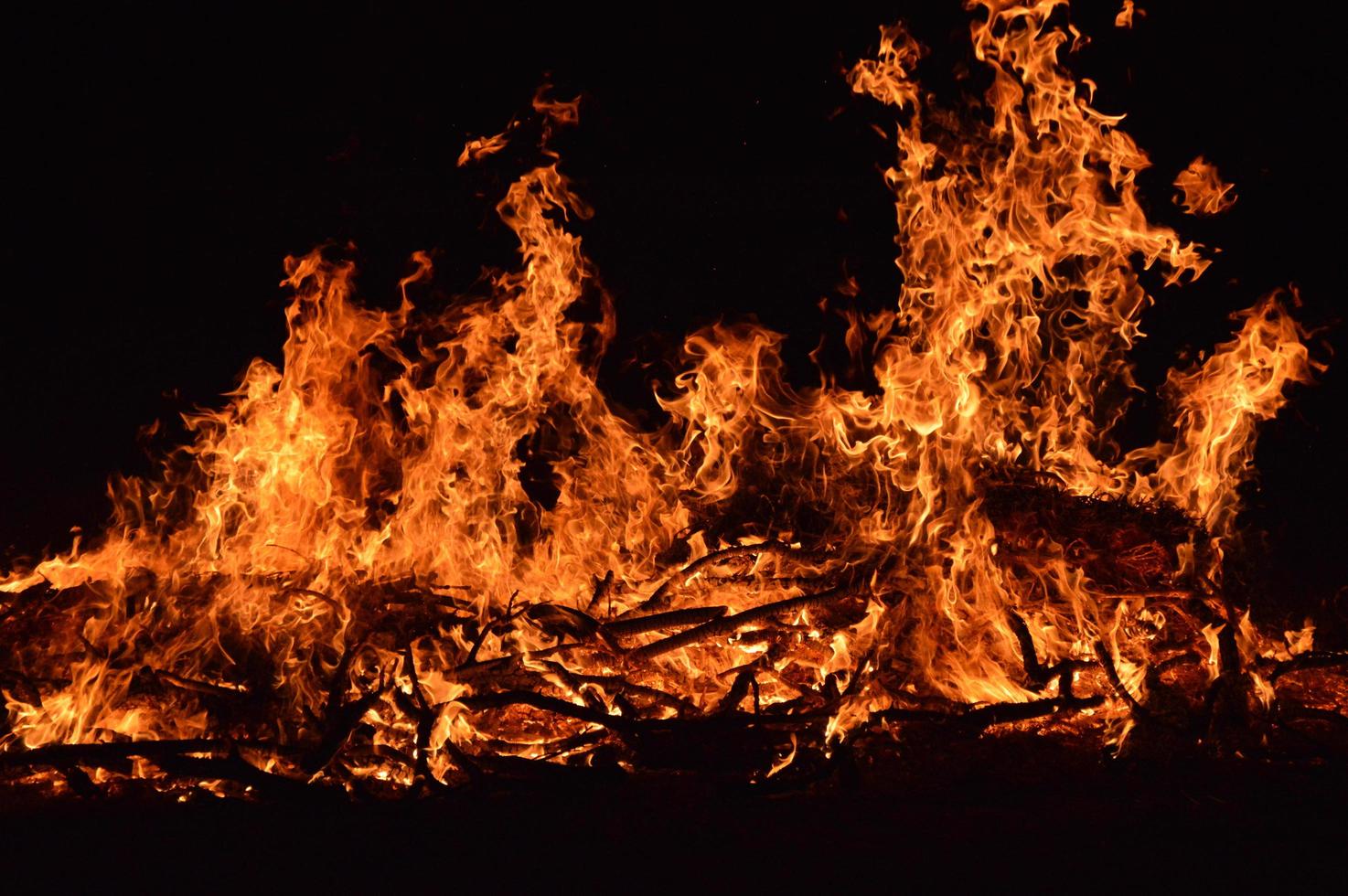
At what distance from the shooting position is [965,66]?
21.9 ft

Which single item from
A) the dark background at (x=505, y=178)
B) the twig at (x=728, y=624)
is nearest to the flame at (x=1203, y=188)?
the twig at (x=728, y=624)

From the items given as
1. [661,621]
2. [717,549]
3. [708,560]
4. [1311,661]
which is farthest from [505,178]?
[1311,661]

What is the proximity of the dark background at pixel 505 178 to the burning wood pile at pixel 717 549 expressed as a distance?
11.0 ft

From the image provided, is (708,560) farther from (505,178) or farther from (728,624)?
(505,178)

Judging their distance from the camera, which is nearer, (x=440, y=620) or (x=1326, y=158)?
(x=440, y=620)

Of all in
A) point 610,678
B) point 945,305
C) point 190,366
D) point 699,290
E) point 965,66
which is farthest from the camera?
point 699,290

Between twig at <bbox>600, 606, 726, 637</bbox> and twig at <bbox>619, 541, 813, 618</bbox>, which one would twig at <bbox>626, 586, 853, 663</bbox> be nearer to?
twig at <bbox>600, 606, 726, 637</bbox>

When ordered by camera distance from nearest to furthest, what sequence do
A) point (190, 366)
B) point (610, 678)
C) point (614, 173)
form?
1. point (610, 678)
2. point (190, 366)
3. point (614, 173)

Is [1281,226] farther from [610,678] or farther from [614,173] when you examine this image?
[610,678]

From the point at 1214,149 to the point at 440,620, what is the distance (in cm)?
889

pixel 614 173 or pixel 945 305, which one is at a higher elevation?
pixel 614 173

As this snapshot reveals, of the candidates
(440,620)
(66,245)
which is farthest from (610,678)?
(66,245)

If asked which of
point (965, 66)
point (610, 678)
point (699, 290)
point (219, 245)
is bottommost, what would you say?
point (610, 678)

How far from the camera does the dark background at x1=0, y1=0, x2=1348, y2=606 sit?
1088 centimetres
